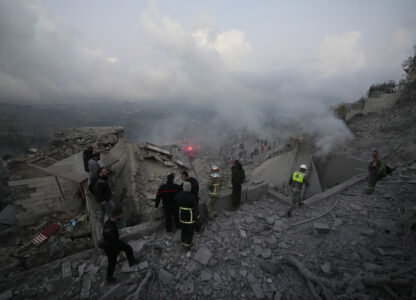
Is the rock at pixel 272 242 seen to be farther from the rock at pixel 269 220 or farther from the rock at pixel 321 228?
the rock at pixel 321 228

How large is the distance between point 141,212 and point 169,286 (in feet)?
14.1

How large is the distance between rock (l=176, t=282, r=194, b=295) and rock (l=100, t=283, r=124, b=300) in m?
0.90

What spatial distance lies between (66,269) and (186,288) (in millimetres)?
2363

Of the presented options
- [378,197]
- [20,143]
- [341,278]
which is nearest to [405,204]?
[378,197]

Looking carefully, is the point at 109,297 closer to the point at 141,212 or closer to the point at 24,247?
the point at 141,212

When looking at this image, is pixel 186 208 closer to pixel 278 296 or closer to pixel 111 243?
pixel 111 243

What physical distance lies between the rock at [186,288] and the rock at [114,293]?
0.90 metres

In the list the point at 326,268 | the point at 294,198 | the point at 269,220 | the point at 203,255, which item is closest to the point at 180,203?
the point at 203,255

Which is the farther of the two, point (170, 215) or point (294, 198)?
point (294, 198)

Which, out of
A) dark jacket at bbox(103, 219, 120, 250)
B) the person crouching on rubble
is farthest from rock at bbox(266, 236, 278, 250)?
the person crouching on rubble

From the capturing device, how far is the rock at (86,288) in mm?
2552

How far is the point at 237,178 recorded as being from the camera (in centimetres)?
433

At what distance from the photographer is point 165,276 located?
2695 mm

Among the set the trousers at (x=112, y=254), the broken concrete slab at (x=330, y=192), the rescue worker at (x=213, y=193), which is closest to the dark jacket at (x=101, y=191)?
the trousers at (x=112, y=254)
